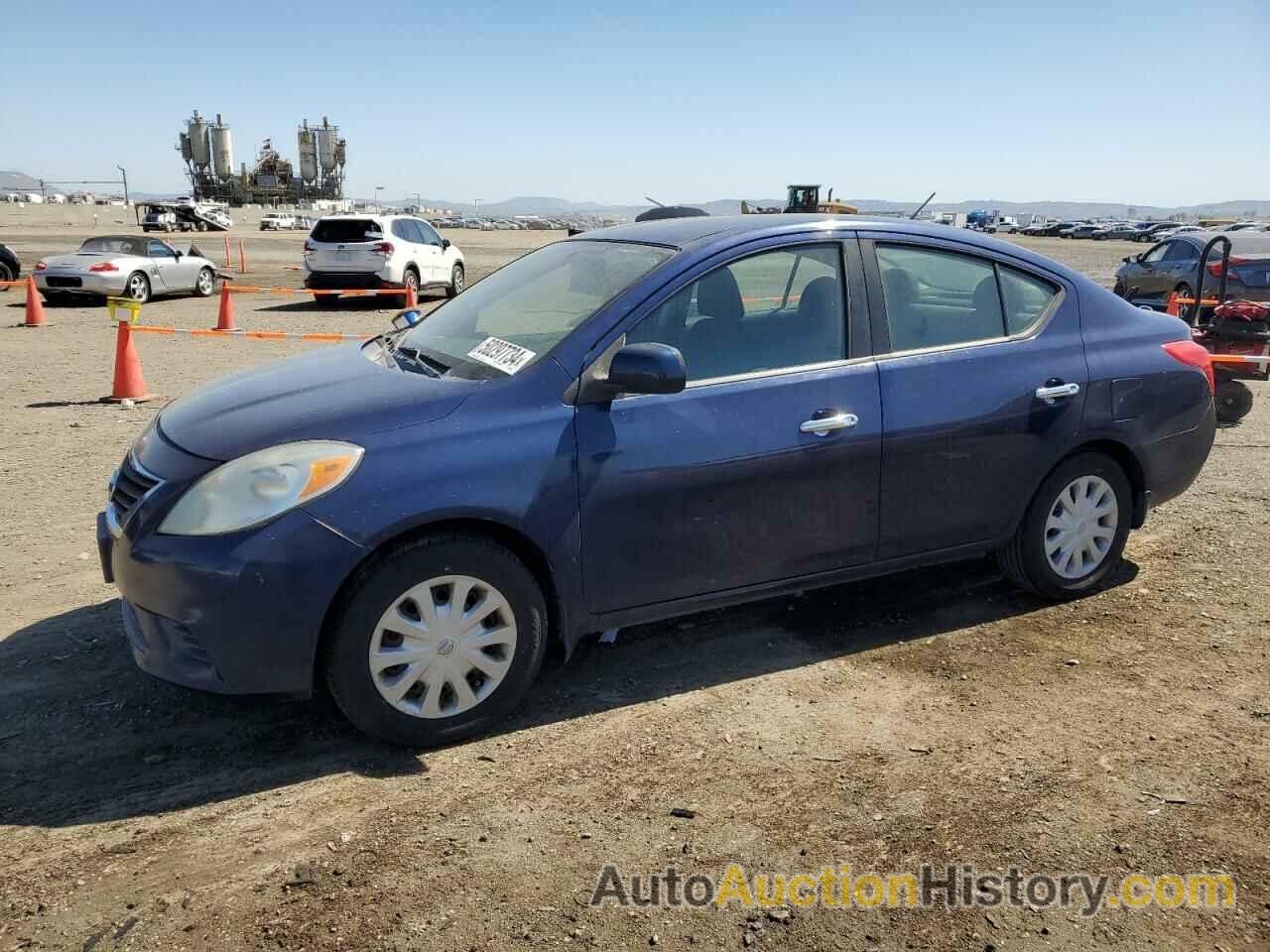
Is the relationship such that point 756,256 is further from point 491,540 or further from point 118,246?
point 118,246

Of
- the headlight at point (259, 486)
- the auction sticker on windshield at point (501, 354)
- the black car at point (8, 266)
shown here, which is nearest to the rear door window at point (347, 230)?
the black car at point (8, 266)

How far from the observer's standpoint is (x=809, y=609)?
480 cm

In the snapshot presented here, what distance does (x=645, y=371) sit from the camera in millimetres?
3490

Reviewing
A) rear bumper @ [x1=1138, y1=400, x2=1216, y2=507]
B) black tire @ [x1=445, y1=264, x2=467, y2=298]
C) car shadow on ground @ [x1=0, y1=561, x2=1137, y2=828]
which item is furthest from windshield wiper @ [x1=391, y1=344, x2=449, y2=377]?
black tire @ [x1=445, y1=264, x2=467, y2=298]

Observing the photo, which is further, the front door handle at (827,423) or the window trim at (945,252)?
the window trim at (945,252)

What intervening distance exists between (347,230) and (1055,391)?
1703 centimetres

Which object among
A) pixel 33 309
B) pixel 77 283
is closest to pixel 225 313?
pixel 33 309

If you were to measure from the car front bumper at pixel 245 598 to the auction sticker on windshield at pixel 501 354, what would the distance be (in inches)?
35.5

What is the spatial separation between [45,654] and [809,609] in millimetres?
3281

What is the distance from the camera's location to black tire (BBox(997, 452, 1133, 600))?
4.63m

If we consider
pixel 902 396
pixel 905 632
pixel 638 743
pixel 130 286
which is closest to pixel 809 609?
pixel 905 632

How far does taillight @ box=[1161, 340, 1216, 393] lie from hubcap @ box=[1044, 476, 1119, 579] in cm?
73

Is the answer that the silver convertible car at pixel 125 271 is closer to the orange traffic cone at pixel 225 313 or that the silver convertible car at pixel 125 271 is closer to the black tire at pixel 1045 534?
the orange traffic cone at pixel 225 313

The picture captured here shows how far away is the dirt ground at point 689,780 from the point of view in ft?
8.80
